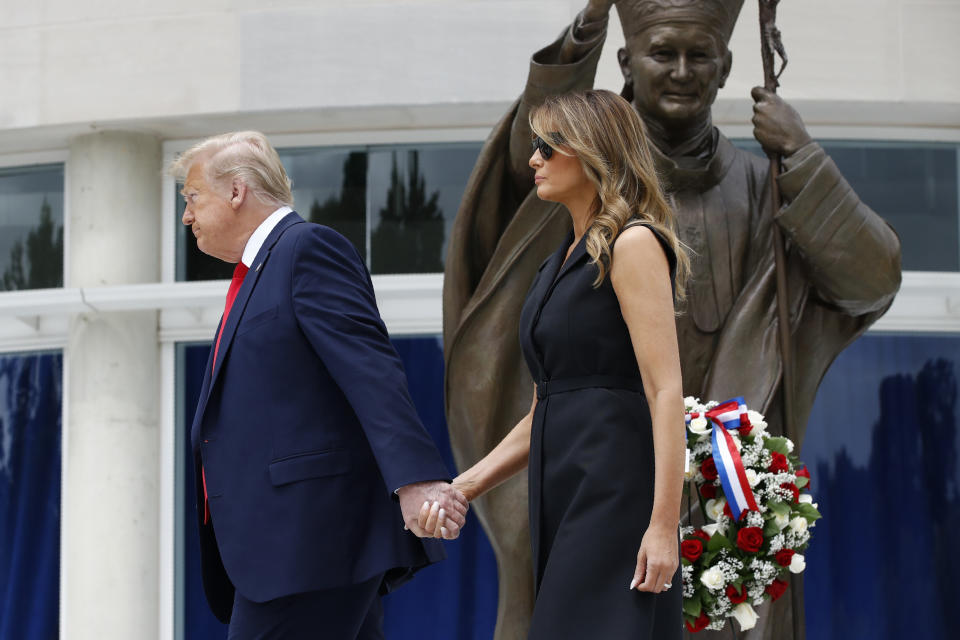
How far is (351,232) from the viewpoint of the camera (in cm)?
877

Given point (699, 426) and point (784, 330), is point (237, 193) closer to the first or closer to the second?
point (699, 426)

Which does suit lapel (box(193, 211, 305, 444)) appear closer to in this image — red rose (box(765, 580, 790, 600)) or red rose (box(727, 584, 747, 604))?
red rose (box(727, 584, 747, 604))

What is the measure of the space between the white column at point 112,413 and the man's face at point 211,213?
19.7 feet

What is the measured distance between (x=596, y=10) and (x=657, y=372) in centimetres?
163

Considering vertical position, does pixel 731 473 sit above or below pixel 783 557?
above

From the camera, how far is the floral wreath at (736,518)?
341 centimetres

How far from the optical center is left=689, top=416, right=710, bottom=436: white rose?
3432 mm

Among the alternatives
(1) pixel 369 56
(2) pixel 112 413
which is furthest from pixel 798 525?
(2) pixel 112 413

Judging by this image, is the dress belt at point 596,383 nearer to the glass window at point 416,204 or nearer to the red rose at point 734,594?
the red rose at point 734,594

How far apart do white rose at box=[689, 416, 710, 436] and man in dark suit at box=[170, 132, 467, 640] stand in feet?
3.04

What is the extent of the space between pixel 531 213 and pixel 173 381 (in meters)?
5.39

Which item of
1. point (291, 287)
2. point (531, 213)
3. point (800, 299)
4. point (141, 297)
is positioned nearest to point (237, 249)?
point (291, 287)

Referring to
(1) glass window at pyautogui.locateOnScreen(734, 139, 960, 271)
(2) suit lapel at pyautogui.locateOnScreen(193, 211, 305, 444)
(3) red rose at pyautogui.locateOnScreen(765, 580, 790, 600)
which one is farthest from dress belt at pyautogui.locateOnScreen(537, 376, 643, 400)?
(1) glass window at pyautogui.locateOnScreen(734, 139, 960, 271)

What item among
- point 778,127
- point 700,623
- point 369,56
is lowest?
point 700,623
